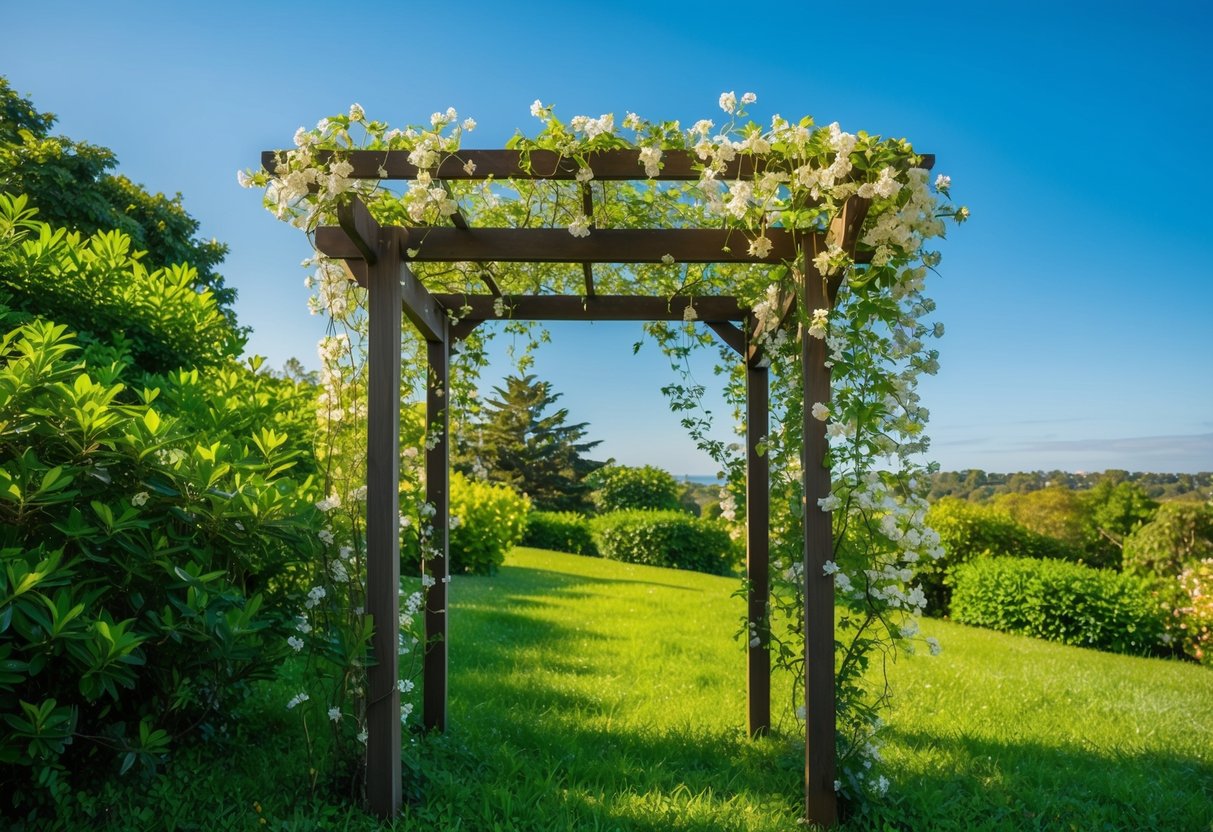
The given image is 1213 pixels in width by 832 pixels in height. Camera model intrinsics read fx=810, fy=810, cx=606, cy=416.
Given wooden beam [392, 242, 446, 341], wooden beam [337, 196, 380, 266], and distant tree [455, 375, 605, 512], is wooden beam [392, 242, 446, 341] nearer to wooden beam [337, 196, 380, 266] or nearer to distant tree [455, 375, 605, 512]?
wooden beam [337, 196, 380, 266]

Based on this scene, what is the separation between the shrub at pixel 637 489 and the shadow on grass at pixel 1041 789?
51.8 ft

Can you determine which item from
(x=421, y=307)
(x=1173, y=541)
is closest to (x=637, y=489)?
(x=1173, y=541)

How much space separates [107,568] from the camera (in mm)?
2723

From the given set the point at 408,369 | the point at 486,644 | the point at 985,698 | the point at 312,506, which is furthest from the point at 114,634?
the point at 985,698

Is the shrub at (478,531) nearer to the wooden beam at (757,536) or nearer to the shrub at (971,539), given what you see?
the shrub at (971,539)

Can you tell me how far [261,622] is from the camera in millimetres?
2846

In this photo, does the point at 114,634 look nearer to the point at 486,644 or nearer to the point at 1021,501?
the point at 486,644

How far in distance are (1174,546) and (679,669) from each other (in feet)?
22.0

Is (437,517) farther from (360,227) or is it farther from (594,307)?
(360,227)

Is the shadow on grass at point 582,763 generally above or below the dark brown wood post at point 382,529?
below

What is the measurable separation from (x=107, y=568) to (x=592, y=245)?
6.57ft

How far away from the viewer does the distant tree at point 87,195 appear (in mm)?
9539

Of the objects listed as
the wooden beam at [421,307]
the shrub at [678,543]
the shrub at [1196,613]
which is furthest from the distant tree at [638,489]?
the wooden beam at [421,307]

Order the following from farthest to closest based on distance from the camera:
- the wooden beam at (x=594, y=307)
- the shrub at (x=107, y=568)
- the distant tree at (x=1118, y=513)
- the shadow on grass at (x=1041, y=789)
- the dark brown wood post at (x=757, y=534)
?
the distant tree at (x=1118, y=513)
the dark brown wood post at (x=757, y=534)
the wooden beam at (x=594, y=307)
the shadow on grass at (x=1041, y=789)
the shrub at (x=107, y=568)
